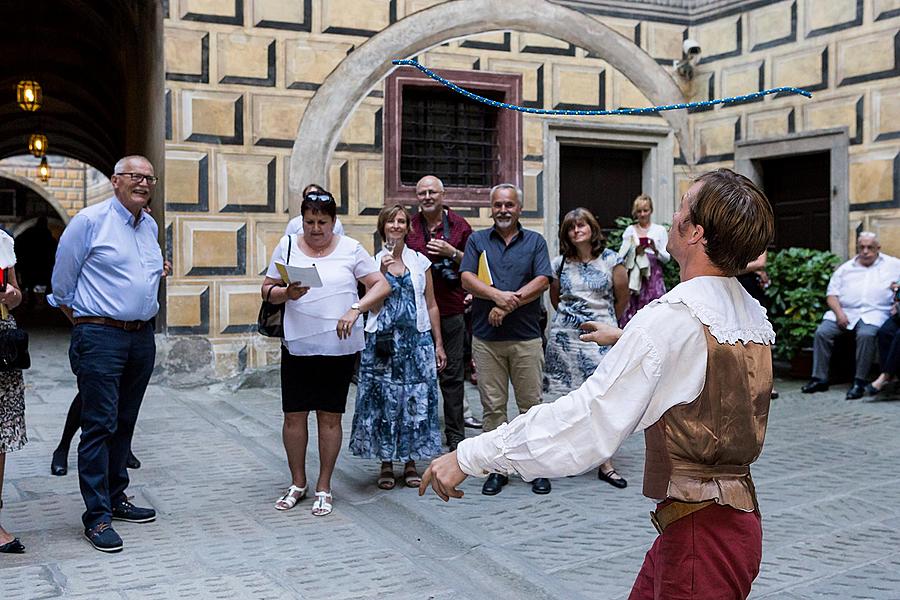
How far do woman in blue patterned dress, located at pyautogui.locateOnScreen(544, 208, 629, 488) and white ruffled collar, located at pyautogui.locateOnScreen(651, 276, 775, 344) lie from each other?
3.55 meters

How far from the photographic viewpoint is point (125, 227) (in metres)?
4.72

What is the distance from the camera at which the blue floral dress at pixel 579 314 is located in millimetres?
5812

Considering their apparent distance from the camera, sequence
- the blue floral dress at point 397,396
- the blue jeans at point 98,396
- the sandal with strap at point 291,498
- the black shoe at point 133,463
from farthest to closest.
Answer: the black shoe at point 133,463
the blue floral dress at point 397,396
the sandal with strap at point 291,498
the blue jeans at point 98,396

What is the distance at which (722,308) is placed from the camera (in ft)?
7.02

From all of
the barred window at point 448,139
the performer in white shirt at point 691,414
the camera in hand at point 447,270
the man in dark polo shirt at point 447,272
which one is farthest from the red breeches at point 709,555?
the barred window at point 448,139

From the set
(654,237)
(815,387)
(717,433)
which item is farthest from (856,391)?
(717,433)

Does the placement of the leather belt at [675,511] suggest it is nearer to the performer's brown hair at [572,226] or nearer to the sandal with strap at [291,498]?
the sandal with strap at [291,498]

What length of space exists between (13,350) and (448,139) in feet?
22.2

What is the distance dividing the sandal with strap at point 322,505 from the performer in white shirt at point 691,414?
2.93m

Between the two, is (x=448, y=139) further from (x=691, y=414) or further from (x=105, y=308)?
(x=691, y=414)

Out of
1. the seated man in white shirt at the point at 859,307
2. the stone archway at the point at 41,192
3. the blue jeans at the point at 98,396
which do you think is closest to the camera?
the blue jeans at the point at 98,396

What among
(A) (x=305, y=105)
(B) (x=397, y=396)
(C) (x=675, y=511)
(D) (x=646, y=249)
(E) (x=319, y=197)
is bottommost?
(B) (x=397, y=396)

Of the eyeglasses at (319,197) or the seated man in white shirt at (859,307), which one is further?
the seated man in white shirt at (859,307)

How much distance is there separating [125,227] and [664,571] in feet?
11.3
